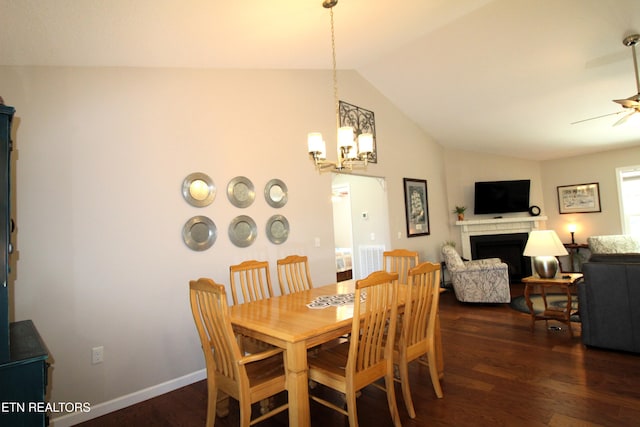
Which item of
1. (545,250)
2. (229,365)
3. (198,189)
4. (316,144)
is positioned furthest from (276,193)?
(545,250)

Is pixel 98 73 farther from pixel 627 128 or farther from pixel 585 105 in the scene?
pixel 627 128

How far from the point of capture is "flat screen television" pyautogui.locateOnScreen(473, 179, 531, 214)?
6.68m

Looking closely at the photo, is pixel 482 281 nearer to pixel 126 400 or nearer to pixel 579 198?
pixel 579 198

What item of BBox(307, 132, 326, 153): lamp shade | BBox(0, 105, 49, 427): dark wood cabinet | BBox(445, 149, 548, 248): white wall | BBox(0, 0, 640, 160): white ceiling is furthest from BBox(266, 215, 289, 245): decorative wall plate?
BBox(445, 149, 548, 248): white wall

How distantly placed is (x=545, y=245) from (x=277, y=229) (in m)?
2.97

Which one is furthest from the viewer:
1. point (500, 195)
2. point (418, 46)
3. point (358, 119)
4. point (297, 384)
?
point (500, 195)

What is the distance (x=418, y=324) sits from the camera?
232 centimetres

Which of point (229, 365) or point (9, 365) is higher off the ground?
point (9, 365)

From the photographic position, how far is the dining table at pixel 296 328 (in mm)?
1749

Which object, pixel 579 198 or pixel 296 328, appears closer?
pixel 296 328

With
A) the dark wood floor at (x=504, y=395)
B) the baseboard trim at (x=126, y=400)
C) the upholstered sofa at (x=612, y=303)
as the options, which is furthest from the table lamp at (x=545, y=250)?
the baseboard trim at (x=126, y=400)

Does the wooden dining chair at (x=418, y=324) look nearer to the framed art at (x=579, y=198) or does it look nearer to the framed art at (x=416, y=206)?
the framed art at (x=416, y=206)

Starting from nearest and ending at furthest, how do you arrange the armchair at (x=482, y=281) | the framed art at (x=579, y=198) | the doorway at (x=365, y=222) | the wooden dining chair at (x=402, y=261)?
1. the wooden dining chair at (x=402, y=261)
2. the armchair at (x=482, y=281)
3. the doorway at (x=365, y=222)
4. the framed art at (x=579, y=198)

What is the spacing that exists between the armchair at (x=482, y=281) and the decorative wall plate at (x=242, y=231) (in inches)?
131
